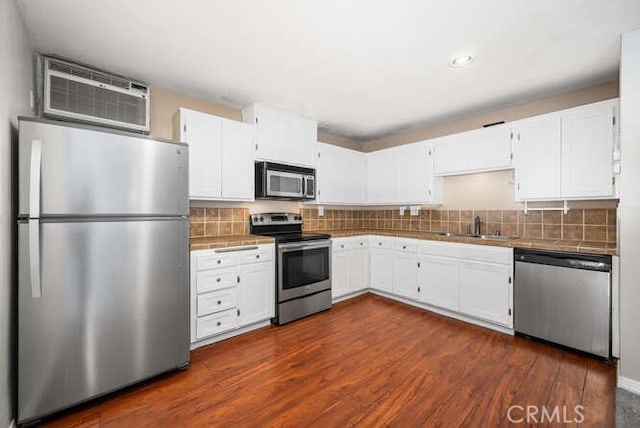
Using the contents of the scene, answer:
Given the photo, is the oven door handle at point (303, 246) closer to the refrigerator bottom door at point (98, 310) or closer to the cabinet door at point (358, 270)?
the cabinet door at point (358, 270)

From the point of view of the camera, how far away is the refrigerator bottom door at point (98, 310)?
5.17ft

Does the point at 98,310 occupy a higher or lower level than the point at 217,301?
higher

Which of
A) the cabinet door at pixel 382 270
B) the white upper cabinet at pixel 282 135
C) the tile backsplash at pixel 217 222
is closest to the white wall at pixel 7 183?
the tile backsplash at pixel 217 222

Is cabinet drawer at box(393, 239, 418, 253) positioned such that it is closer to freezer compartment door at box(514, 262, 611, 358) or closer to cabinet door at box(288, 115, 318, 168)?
freezer compartment door at box(514, 262, 611, 358)

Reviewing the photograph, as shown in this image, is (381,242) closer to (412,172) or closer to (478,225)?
(412,172)

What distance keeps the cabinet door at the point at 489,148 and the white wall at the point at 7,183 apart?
3945mm

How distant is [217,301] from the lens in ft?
8.53

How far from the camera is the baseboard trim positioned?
6.09 feet

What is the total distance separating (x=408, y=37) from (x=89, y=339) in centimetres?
294

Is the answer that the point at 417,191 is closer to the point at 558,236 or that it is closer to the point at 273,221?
the point at 558,236

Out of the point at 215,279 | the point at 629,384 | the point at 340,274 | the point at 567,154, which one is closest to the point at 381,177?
the point at 340,274

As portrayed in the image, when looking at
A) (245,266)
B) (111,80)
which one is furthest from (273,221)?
(111,80)

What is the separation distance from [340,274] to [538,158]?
8.39 feet

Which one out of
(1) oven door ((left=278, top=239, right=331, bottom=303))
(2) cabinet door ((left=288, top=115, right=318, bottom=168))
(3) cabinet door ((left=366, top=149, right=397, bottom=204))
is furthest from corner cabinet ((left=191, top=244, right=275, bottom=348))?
(3) cabinet door ((left=366, top=149, right=397, bottom=204))
